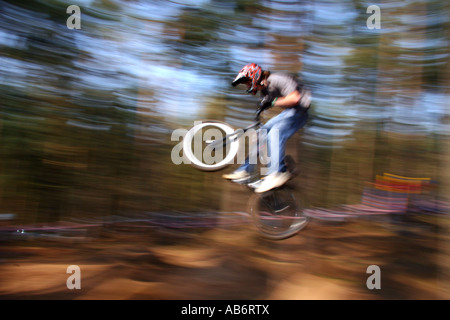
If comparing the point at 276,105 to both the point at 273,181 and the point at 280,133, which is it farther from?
the point at 273,181

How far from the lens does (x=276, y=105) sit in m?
2.80

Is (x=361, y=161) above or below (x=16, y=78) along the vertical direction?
below

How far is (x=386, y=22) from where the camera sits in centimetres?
457

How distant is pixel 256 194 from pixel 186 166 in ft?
9.27

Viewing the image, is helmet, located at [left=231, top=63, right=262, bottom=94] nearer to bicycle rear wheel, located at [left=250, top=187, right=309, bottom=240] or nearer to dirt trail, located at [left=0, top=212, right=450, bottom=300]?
bicycle rear wheel, located at [left=250, top=187, right=309, bottom=240]

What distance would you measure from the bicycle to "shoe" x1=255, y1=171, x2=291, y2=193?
0.25ft

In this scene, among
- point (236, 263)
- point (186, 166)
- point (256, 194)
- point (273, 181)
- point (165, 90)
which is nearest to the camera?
point (273, 181)

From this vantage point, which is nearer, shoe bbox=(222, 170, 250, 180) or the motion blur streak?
shoe bbox=(222, 170, 250, 180)

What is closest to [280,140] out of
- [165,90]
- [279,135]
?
[279,135]

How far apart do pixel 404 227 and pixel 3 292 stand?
641 cm

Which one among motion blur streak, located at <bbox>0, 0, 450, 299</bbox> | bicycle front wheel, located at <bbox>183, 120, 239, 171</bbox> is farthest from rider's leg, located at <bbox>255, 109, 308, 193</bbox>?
motion blur streak, located at <bbox>0, 0, 450, 299</bbox>

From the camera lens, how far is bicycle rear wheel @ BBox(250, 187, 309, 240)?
3148 mm

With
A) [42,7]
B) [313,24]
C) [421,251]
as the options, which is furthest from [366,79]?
[42,7]

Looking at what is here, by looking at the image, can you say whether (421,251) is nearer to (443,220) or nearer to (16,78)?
(443,220)
